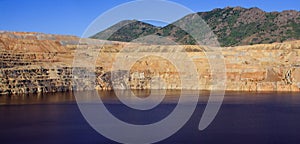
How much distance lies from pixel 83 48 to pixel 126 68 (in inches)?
586

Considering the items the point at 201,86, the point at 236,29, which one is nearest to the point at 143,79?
the point at 201,86

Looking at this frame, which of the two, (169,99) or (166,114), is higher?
(169,99)

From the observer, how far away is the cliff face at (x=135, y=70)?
56.7 meters

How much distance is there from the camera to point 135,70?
6706 centimetres

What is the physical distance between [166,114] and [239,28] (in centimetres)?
8494

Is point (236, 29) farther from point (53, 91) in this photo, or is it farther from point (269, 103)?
point (269, 103)

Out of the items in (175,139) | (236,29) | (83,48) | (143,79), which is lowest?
(175,139)

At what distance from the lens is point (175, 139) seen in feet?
72.3

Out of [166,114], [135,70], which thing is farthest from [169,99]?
[135,70]

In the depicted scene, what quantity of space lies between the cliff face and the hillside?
30.4 m

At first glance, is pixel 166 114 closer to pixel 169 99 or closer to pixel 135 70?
pixel 169 99

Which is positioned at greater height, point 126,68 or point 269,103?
point 126,68

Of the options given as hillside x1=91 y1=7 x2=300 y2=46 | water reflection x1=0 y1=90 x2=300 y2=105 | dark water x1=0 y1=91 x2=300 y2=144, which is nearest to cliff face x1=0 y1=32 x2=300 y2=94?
water reflection x1=0 y1=90 x2=300 y2=105

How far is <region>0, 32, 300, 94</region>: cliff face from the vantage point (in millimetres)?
56656
